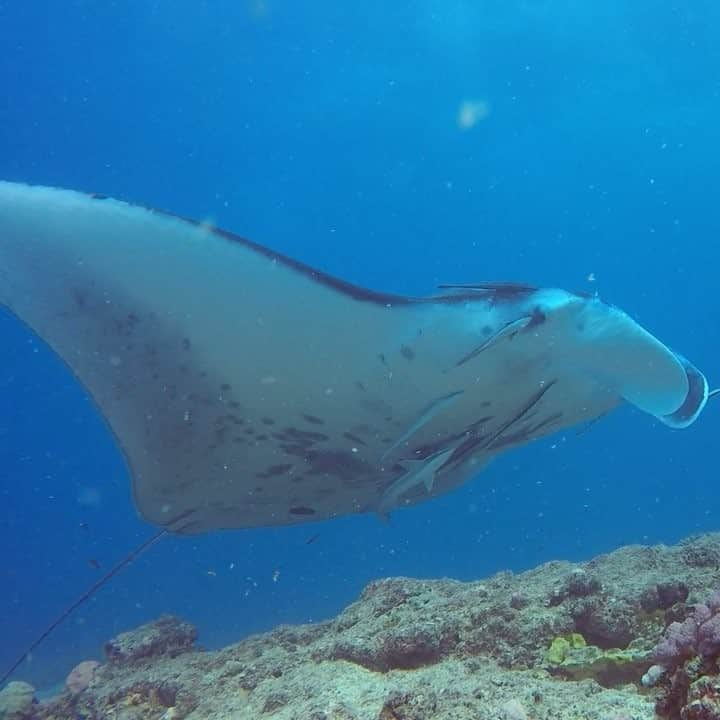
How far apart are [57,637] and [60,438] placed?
1726cm

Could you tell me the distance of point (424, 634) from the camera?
3242 millimetres

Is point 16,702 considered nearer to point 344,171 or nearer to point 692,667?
point 692,667

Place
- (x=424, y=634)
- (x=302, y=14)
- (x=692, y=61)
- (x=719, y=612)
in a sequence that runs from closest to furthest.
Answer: (x=719, y=612) → (x=424, y=634) → (x=302, y=14) → (x=692, y=61)

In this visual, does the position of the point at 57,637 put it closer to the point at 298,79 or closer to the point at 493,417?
the point at 298,79

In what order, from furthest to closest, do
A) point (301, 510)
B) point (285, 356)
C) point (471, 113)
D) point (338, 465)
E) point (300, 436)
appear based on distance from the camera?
1. point (471, 113)
2. point (301, 510)
3. point (338, 465)
4. point (300, 436)
5. point (285, 356)

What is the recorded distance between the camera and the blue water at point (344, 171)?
24188mm

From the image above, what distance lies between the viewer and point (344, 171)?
37125 mm

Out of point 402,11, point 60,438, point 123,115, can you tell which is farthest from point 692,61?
point 60,438

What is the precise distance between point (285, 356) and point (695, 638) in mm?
2425

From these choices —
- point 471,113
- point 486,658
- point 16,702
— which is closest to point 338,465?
point 486,658

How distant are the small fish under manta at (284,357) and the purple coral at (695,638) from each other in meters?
1.41

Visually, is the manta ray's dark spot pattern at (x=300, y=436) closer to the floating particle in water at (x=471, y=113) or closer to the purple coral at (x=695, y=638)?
the purple coral at (x=695, y=638)

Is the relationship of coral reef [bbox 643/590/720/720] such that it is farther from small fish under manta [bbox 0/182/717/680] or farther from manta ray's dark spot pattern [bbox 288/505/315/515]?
manta ray's dark spot pattern [bbox 288/505/315/515]

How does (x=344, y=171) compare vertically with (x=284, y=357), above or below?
above
